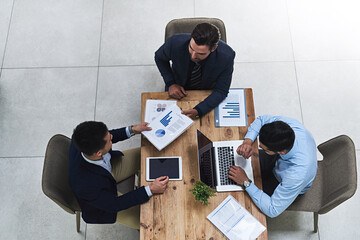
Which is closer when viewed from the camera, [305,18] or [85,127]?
[85,127]

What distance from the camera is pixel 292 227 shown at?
2.69m

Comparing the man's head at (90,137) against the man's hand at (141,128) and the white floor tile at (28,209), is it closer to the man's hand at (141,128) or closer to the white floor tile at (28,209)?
the man's hand at (141,128)

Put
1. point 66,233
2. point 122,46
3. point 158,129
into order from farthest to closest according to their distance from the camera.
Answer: point 122,46
point 66,233
point 158,129

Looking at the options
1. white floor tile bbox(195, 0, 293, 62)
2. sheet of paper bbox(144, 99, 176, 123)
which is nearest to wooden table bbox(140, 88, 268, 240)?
sheet of paper bbox(144, 99, 176, 123)

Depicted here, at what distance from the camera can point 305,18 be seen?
3531mm

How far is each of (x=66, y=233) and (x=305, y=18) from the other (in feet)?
11.3

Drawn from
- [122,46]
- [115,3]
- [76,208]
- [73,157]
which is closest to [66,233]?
→ [76,208]

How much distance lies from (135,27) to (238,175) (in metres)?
2.33

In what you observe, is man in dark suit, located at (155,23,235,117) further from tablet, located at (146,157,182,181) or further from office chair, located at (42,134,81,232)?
office chair, located at (42,134,81,232)

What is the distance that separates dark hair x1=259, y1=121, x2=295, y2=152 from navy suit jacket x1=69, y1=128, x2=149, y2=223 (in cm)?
84

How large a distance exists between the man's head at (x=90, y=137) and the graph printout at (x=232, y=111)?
84 cm

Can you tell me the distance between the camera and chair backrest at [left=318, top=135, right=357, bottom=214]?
1912 millimetres

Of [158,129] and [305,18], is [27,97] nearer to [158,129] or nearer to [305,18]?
[158,129]

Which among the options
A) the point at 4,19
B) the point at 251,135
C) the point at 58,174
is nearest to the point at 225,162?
the point at 251,135
